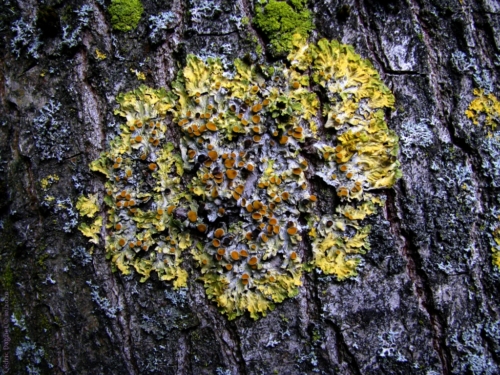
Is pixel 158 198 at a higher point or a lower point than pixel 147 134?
lower

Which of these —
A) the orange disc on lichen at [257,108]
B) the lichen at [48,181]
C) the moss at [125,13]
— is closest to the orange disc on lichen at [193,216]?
the orange disc on lichen at [257,108]

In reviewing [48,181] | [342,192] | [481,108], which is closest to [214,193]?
[342,192]

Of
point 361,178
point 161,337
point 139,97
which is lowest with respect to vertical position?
point 161,337

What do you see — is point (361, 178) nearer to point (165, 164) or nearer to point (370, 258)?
point (370, 258)

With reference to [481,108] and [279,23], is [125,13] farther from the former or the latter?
[481,108]

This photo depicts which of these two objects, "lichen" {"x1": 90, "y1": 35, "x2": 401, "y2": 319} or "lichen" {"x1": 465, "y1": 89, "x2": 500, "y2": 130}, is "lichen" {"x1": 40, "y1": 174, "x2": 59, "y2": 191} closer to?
"lichen" {"x1": 90, "y1": 35, "x2": 401, "y2": 319}

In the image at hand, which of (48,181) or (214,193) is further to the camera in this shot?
(48,181)

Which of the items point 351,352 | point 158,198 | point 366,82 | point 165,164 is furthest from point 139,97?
point 351,352
